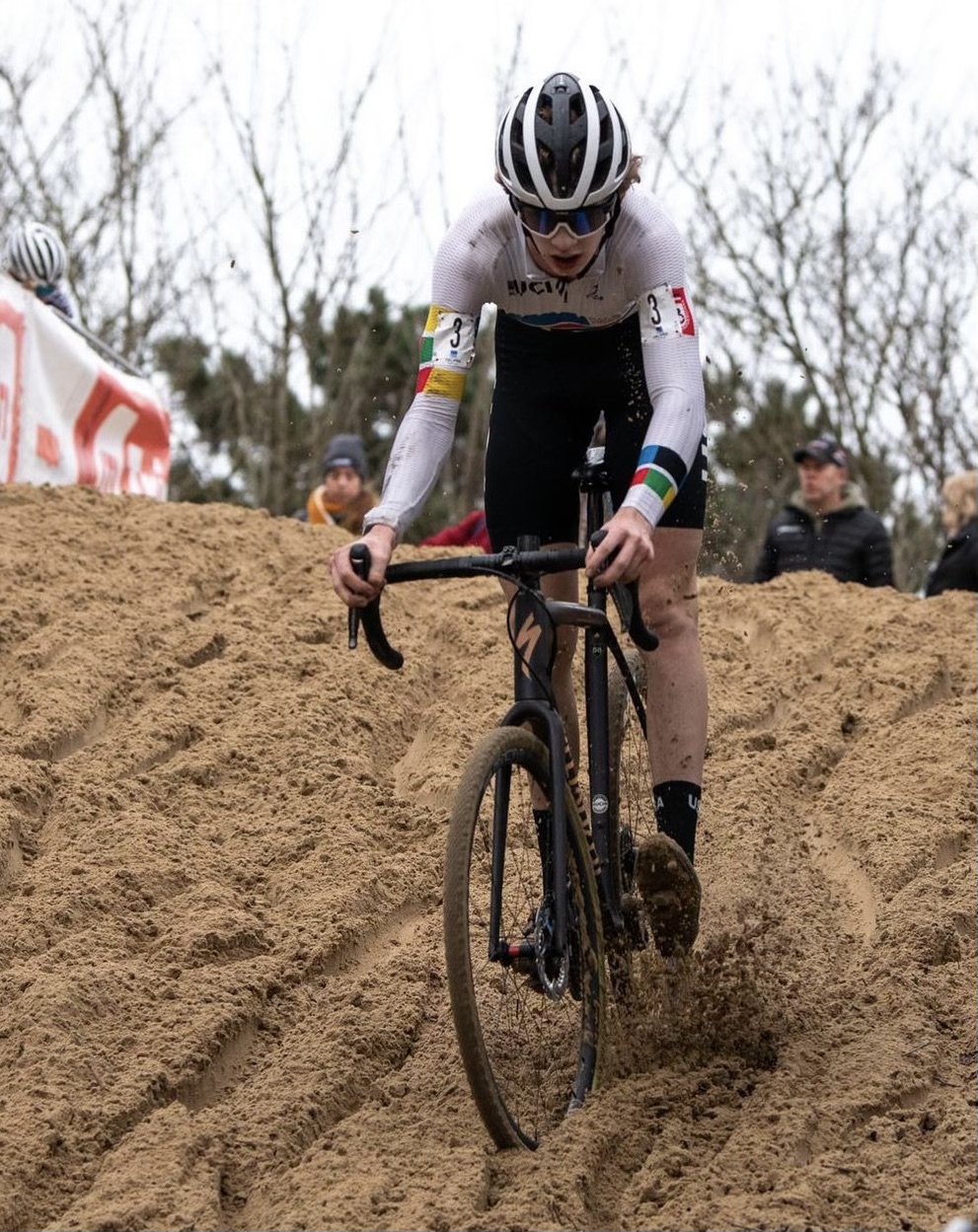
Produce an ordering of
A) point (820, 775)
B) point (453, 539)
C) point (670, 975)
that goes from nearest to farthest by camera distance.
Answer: point (670, 975) < point (820, 775) < point (453, 539)

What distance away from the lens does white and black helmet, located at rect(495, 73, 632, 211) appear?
12.8 feet

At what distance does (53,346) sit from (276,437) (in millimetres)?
11138

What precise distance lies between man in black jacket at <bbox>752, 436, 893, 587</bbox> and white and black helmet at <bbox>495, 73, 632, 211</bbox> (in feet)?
17.8

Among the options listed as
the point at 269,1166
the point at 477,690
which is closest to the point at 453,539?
the point at 477,690

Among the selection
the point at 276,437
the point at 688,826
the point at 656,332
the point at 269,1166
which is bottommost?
the point at 269,1166

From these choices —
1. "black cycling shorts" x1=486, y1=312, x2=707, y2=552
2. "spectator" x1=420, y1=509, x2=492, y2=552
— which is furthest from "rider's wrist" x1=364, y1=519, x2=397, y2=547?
"spectator" x1=420, y1=509, x2=492, y2=552

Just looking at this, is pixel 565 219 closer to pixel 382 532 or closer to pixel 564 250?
pixel 564 250

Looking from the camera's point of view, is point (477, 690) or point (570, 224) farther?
point (477, 690)

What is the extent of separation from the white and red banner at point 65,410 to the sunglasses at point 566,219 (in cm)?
604

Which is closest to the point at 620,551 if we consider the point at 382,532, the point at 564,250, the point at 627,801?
the point at 382,532

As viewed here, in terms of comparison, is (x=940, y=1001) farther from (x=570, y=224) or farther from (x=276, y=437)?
(x=276, y=437)

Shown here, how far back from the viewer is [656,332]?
4180 mm

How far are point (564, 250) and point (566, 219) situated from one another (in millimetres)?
88

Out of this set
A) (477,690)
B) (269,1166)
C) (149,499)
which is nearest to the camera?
(269,1166)
